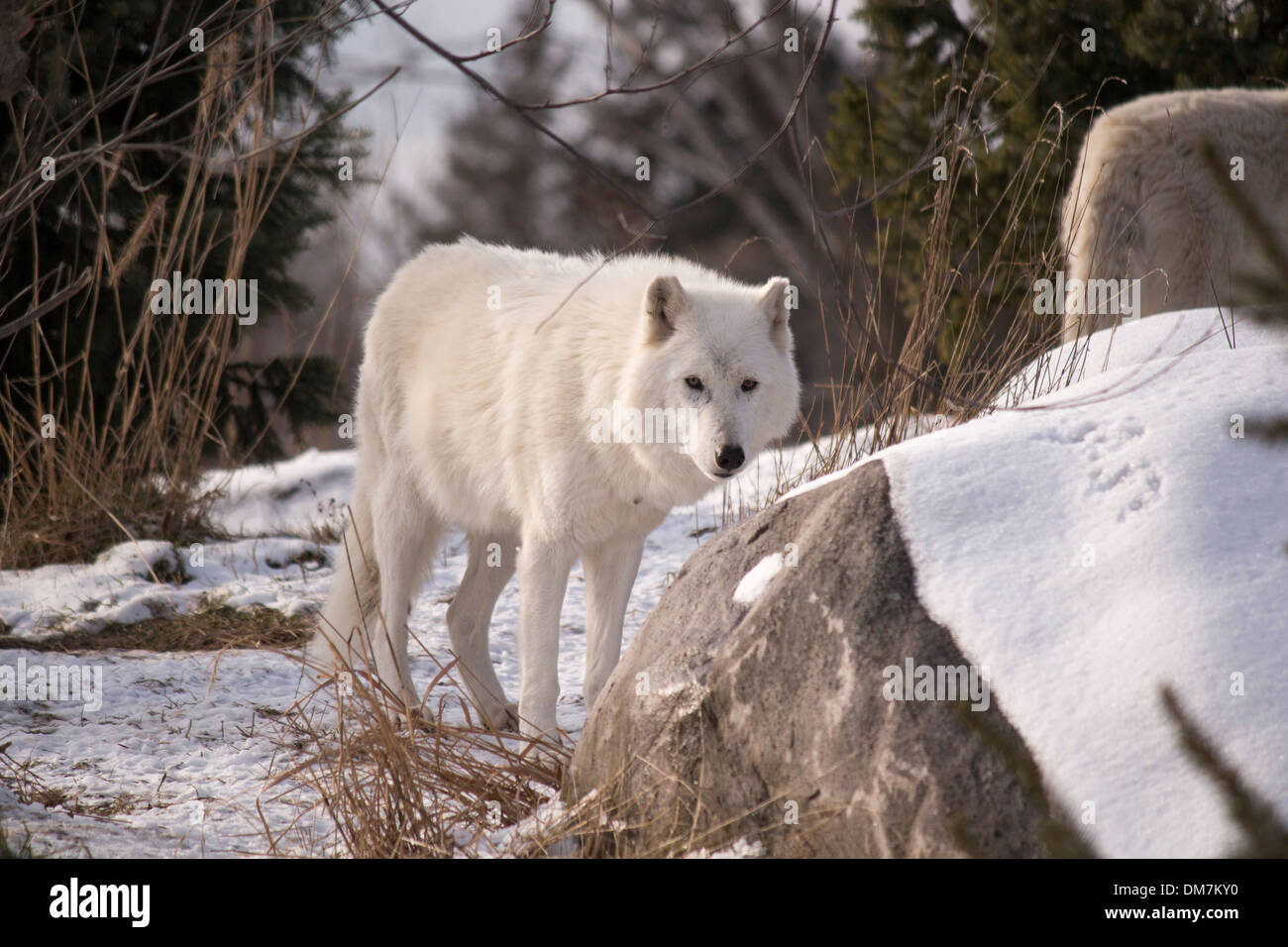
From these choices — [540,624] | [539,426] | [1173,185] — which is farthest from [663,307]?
[1173,185]

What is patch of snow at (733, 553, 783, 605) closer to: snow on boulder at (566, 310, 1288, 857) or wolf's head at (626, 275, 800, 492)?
snow on boulder at (566, 310, 1288, 857)

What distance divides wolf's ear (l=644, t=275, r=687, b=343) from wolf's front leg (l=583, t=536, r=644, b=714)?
0.77 metres

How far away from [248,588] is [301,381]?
1981 millimetres

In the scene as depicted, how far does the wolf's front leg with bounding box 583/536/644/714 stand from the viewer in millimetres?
3879

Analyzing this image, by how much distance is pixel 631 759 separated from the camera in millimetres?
2629

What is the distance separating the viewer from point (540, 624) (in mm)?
3762

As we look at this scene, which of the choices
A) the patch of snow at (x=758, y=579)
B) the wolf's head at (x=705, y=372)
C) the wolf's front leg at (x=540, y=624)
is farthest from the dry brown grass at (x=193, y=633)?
Answer: the patch of snow at (x=758, y=579)

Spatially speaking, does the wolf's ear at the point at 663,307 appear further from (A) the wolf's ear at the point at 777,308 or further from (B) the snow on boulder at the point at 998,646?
(B) the snow on boulder at the point at 998,646

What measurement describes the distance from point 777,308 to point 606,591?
3.86 ft

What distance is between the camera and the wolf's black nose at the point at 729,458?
3.34 meters

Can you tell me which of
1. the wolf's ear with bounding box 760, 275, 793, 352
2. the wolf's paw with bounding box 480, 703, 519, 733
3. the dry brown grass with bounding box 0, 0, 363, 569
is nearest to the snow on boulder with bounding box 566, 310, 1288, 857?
the wolf's ear with bounding box 760, 275, 793, 352

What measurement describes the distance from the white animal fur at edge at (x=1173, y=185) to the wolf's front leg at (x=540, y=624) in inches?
124

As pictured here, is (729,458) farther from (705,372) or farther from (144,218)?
(144,218)

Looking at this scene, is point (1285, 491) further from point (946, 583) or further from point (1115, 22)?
point (1115, 22)
